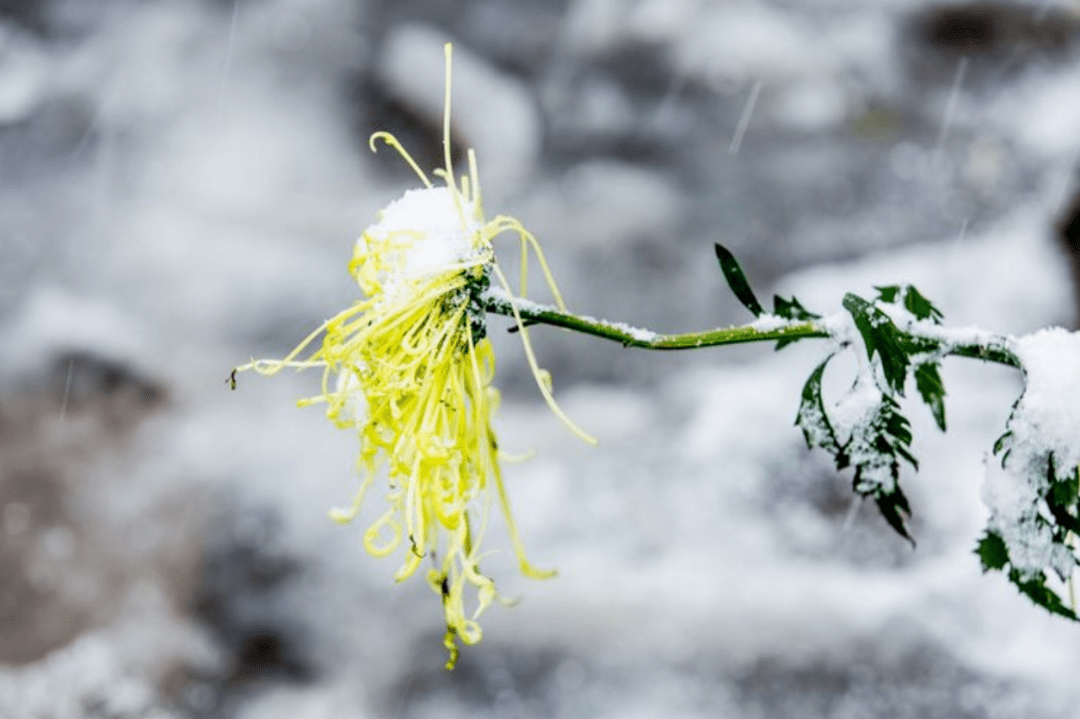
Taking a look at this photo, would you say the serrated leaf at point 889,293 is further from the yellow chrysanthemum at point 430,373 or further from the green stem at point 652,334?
the yellow chrysanthemum at point 430,373

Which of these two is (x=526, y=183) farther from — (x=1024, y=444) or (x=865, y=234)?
(x=1024, y=444)

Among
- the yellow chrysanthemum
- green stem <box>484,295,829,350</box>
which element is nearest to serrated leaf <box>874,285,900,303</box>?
green stem <box>484,295,829,350</box>

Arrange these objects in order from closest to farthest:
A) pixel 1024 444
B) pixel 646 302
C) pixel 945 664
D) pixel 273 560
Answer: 1. pixel 1024 444
2. pixel 945 664
3. pixel 273 560
4. pixel 646 302

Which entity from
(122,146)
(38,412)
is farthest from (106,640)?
(122,146)

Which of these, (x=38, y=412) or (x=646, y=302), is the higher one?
(x=646, y=302)

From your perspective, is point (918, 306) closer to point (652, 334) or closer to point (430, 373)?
point (652, 334)

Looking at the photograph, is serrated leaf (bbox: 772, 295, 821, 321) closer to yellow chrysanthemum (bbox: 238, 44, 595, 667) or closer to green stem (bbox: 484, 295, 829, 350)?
green stem (bbox: 484, 295, 829, 350)

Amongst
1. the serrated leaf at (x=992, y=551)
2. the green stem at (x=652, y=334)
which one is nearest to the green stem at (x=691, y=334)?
the green stem at (x=652, y=334)
